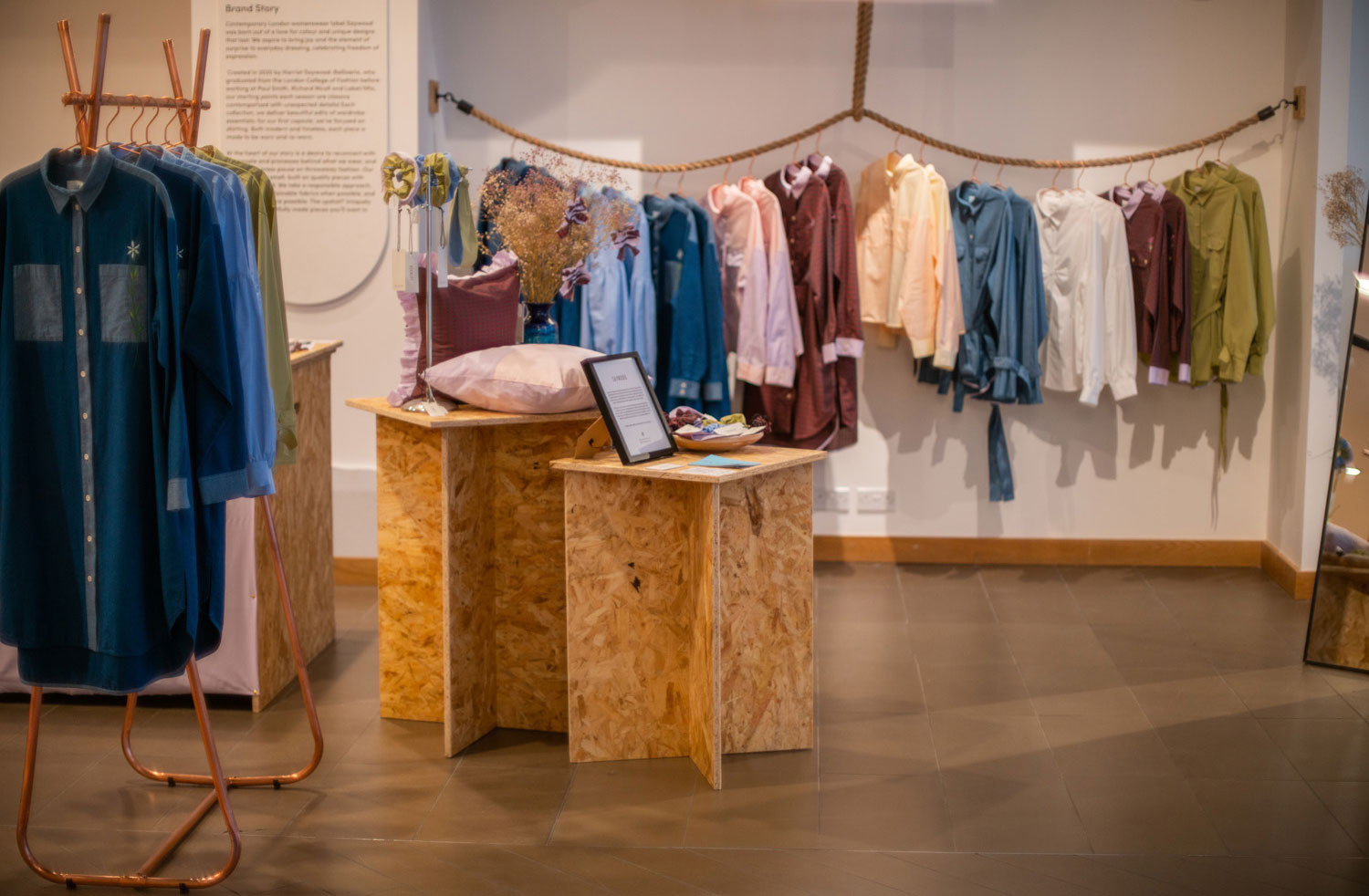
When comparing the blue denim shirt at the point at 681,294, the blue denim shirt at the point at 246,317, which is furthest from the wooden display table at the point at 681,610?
the blue denim shirt at the point at 681,294

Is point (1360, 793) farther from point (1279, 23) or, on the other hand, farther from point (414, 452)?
point (1279, 23)

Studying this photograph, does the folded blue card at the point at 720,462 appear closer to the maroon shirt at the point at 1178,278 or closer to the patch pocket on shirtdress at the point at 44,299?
the patch pocket on shirtdress at the point at 44,299

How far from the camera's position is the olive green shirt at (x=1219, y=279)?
18.7ft

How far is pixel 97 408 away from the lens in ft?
9.61

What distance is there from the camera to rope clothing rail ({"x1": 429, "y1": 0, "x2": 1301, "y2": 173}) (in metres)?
5.88

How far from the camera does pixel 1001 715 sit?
4.22 meters

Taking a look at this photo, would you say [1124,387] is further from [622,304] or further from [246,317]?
[246,317]

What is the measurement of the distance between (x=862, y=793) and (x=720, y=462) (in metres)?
0.96

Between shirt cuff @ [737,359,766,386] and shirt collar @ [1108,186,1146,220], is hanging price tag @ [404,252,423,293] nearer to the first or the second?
shirt cuff @ [737,359,766,386]

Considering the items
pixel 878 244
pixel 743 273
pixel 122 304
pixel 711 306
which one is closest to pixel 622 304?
pixel 711 306

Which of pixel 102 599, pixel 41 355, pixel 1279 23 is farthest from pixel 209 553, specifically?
pixel 1279 23

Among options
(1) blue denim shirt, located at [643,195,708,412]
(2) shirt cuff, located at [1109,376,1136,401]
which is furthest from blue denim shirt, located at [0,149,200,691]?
(2) shirt cuff, located at [1109,376,1136,401]

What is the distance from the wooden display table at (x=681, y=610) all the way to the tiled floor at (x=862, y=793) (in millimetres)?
117

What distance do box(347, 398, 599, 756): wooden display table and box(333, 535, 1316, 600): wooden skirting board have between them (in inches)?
94.9
